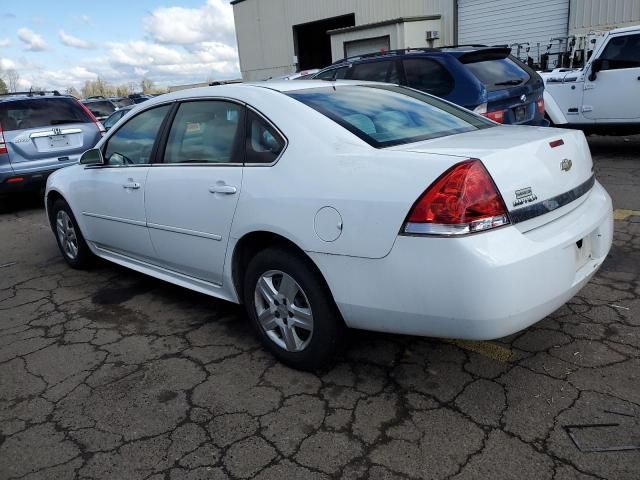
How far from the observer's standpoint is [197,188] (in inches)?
125

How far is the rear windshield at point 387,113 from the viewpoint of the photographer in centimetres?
276

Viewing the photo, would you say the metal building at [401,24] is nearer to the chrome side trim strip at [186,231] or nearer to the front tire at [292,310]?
the chrome side trim strip at [186,231]

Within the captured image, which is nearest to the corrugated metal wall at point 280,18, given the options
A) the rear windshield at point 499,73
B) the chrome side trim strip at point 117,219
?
the rear windshield at point 499,73

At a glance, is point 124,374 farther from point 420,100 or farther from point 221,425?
point 420,100

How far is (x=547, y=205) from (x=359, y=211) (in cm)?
85

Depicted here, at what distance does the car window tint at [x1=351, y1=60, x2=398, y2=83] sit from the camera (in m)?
7.25

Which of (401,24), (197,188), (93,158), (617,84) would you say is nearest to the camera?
(197,188)

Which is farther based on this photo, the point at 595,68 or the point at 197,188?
the point at 595,68

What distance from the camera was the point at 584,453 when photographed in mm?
2148

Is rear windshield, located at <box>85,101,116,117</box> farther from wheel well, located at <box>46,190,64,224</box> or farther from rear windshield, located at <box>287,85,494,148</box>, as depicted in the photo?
rear windshield, located at <box>287,85,494,148</box>

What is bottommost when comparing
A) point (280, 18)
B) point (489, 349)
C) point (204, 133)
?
point (489, 349)

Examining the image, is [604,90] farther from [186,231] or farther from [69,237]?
[69,237]

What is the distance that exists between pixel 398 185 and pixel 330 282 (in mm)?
570

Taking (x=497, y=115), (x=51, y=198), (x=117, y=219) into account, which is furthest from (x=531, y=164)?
Answer: (x=51, y=198)
